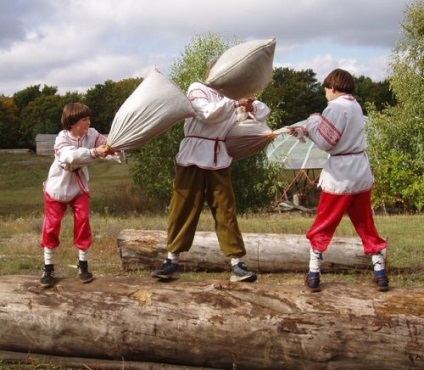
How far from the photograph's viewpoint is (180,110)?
570 centimetres

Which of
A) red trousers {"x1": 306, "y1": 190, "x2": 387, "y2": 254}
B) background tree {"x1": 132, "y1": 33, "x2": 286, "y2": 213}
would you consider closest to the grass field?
red trousers {"x1": 306, "y1": 190, "x2": 387, "y2": 254}

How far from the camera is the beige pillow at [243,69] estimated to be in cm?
569

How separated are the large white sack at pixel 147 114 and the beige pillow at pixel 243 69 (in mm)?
338

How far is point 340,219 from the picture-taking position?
565cm

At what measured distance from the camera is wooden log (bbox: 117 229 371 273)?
32.4 ft

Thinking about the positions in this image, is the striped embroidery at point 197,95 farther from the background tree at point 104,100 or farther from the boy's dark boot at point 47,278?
the background tree at point 104,100

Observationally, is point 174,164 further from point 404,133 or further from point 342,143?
point 342,143

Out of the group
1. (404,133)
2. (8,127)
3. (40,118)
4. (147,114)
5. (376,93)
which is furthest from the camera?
(40,118)

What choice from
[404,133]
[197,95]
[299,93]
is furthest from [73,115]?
[299,93]

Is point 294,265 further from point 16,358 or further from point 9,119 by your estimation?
point 9,119

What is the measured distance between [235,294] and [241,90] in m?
1.70

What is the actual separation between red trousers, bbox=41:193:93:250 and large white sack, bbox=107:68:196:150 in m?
0.74

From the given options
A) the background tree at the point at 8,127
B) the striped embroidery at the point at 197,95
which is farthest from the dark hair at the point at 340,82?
the background tree at the point at 8,127

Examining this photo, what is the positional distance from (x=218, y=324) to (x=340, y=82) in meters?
2.22
